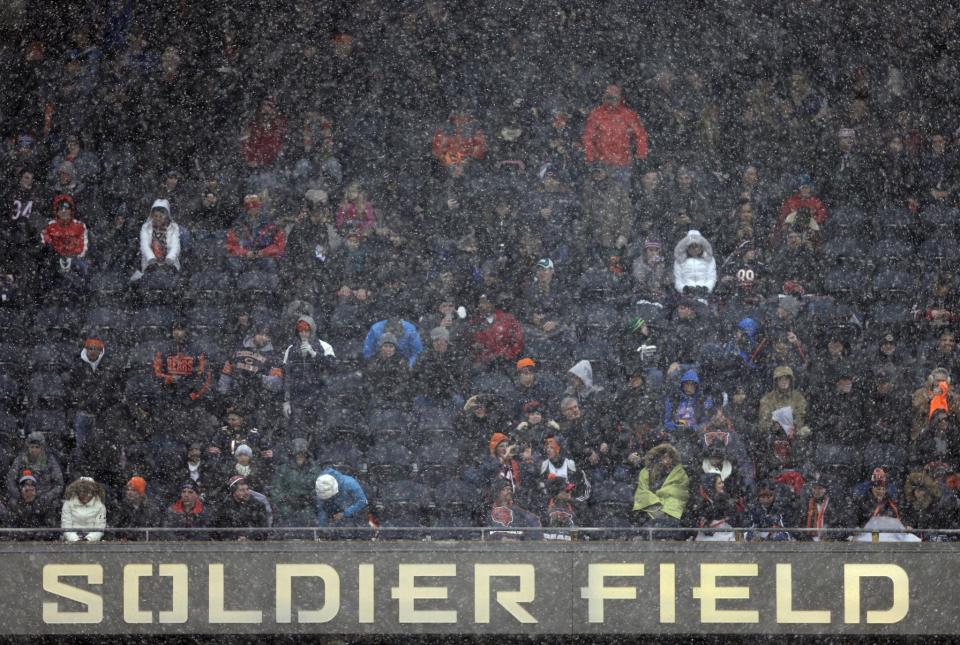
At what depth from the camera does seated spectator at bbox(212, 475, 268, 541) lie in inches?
569

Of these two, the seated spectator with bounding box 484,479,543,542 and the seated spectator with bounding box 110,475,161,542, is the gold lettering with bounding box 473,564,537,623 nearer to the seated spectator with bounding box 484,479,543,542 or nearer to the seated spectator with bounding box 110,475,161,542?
the seated spectator with bounding box 484,479,543,542

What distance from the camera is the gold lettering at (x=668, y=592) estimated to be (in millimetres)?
13781

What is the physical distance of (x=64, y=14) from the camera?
1878 centimetres

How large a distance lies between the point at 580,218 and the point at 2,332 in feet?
17.6

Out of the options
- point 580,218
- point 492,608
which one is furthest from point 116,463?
point 580,218

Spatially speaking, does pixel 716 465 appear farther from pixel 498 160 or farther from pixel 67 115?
pixel 67 115

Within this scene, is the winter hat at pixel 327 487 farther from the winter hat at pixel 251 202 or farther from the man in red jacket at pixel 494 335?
the winter hat at pixel 251 202

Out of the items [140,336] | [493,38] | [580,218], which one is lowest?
[140,336]

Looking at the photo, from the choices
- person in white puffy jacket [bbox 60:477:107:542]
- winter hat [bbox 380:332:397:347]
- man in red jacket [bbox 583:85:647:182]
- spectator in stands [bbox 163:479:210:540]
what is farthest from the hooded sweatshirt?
man in red jacket [bbox 583:85:647:182]

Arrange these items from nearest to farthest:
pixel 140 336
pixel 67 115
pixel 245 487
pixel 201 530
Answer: pixel 201 530
pixel 245 487
pixel 140 336
pixel 67 115

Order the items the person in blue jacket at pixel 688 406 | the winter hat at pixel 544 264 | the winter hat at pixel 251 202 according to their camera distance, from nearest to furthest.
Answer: the person in blue jacket at pixel 688 406 < the winter hat at pixel 544 264 < the winter hat at pixel 251 202

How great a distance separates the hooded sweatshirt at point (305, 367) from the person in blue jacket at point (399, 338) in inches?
13.3

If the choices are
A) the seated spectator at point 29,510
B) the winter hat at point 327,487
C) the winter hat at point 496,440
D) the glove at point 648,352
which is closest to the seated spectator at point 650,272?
the glove at point 648,352

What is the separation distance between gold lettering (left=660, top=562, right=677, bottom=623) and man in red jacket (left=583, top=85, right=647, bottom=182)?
16.3ft
